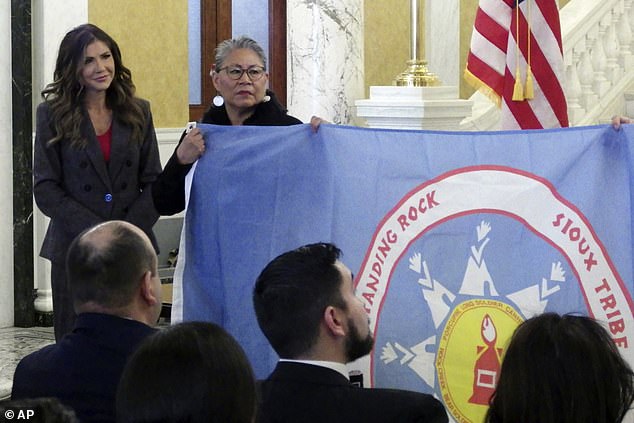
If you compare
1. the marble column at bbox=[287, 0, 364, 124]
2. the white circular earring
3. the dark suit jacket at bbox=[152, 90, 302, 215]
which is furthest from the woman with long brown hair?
the marble column at bbox=[287, 0, 364, 124]

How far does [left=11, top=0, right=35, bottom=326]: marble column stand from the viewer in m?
7.34

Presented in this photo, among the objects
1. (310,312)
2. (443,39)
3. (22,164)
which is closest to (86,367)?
(310,312)

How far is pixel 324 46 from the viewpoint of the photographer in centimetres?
779

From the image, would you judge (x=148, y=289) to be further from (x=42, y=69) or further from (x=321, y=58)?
(x=321, y=58)

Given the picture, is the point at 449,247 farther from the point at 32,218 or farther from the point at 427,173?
the point at 32,218

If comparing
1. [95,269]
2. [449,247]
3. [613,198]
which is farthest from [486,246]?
[95,269]

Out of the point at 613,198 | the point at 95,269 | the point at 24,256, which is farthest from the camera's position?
the point at 24,256

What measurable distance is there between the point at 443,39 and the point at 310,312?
906cm

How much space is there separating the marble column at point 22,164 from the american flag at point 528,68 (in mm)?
2596

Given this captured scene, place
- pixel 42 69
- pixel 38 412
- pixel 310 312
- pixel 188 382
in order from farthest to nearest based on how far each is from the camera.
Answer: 1. pixel 42 69
2. pixel 310 312
3. pixel 188 382
4. pixel 38 412

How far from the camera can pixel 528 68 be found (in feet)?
21.5

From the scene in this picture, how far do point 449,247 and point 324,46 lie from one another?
3932mm

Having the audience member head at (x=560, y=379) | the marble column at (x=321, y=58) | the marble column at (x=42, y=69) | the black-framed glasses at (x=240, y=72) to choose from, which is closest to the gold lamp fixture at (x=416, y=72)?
the marble column at (x=321, y=58)

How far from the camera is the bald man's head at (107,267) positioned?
3045 mm
